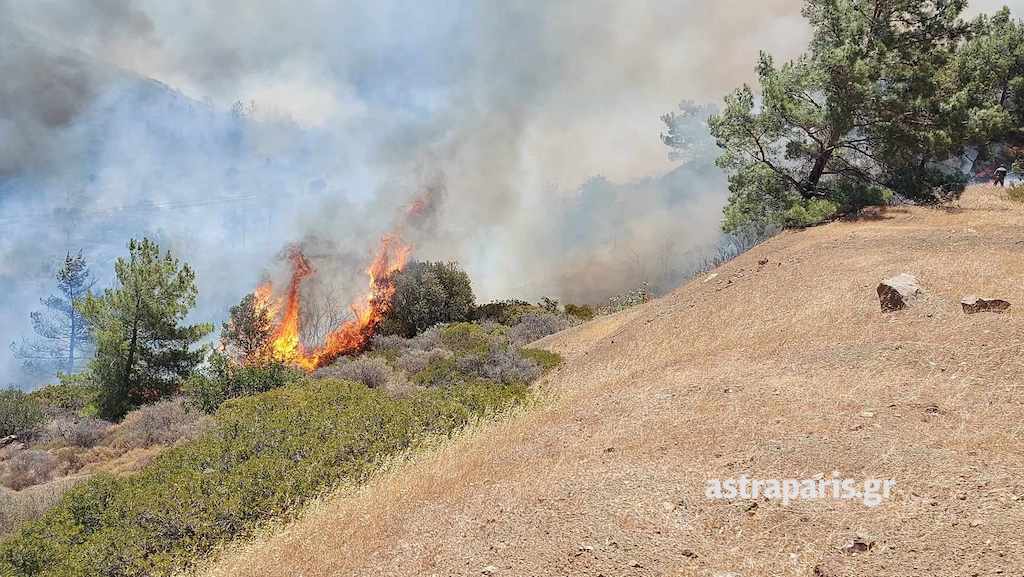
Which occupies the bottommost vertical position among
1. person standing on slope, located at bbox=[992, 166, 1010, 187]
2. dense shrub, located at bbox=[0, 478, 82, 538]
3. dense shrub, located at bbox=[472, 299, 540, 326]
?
dense shrub, located at bbox=[0, 478, 82, 538]

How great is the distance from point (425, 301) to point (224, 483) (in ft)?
96.0

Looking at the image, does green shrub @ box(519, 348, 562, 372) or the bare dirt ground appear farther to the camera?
green shrub @ box(519, 348, 562, 372)

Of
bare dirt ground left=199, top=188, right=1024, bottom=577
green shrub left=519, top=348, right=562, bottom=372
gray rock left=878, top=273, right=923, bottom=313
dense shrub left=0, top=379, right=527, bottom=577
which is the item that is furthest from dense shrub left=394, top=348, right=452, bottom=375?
→ gray rock left=878, top=273, right=923, bottom=313

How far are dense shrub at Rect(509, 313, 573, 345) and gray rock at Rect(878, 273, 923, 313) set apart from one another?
54.2 ft

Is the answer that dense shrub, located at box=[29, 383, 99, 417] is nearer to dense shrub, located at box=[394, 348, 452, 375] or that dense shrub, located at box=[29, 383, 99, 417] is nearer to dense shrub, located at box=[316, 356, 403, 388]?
dense shrub, located at box=[316, 356, 403, 388]

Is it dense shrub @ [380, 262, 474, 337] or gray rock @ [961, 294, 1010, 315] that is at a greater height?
dense shrub @ [380, 262, 474, 337]

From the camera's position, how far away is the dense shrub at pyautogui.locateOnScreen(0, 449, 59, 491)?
17408mm

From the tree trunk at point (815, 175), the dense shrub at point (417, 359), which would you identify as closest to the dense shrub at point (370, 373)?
the dense shrub at point (417, 359)

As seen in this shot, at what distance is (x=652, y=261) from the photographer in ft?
245

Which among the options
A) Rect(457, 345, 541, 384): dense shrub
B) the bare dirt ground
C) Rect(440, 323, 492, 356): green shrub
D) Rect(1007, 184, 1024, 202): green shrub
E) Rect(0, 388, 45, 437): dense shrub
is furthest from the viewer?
Rect(1007, 184, 1024, 202): green shrub

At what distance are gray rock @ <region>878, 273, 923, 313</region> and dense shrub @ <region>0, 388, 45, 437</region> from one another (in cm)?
3162

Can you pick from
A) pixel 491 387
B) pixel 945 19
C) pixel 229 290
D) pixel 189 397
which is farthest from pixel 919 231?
pixel 229 290

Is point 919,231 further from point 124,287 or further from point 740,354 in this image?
point 124,287

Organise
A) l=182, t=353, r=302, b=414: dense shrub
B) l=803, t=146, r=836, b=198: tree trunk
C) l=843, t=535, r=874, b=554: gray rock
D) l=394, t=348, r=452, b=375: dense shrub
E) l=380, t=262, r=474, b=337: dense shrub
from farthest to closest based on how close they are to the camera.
A: l=380, t=262, r=474, b=337: dense shrub
l=803, t=146, r=836, b=198: tree trunk
l=394, t=348, r=452, b=375: dense shrub
l=182, t=353, r=302, b=414: dense shrub
l=843, t=535, r=874, b=554: gray rock
